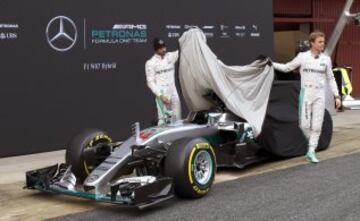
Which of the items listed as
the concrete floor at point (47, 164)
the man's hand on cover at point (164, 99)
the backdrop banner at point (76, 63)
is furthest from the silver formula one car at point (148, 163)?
the backdrop banner at point (76, 63)

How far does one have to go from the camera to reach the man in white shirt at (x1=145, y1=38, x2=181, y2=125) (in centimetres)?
928

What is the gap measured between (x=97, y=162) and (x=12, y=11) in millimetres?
3888

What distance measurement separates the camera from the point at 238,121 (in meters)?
8.52

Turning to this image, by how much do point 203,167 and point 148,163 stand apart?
0.63 metres

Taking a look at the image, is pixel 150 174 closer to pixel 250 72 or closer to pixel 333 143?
pixel 250 72

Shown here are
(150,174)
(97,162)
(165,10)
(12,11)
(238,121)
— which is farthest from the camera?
(165,10)

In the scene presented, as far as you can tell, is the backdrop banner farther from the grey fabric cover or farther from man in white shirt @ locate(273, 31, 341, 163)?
man in white shirt @ locate(273, 31, 341, 163)

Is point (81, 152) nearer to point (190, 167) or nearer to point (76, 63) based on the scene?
point (190, 167)

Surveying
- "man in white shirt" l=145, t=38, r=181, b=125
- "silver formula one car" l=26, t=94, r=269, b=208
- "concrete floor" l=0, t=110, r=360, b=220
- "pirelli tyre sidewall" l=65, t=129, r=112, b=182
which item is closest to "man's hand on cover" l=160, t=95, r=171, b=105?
"man in white shirt" l=145, t=38, r=181, b=125

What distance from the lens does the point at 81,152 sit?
7.45m

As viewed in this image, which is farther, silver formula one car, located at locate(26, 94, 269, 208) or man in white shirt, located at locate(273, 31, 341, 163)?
man in white shirt, located at locate(273, 31, 341, 163)

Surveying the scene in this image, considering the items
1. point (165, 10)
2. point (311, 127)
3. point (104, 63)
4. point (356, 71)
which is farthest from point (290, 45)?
point (311, 127)

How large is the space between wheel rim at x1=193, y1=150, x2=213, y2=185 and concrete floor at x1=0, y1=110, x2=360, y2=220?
34.8 inches

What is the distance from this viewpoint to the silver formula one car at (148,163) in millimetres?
6277
